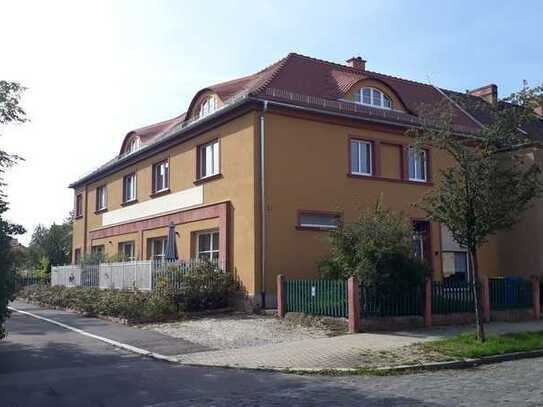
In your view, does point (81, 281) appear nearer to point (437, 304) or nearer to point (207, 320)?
point (207, 320)

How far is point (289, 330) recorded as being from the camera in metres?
15.6

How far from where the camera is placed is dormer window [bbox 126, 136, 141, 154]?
29.9 m

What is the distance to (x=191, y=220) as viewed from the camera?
23141 millimetres

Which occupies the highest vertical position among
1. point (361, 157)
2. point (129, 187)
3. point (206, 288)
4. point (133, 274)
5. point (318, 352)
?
point (129, 187)

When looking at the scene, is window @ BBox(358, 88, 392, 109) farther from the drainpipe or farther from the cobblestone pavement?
the cobblestone pavement

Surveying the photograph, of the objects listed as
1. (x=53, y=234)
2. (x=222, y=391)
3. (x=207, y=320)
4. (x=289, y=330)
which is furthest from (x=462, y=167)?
(x=53, y=234)

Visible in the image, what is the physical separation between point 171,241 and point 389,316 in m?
9.78

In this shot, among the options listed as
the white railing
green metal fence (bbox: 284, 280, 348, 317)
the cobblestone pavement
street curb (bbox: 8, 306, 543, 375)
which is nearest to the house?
the white railing

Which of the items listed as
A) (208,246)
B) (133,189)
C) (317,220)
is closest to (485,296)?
(317,220)

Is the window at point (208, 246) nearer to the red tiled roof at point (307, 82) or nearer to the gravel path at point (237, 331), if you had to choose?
the gravel path at point (237, 331)

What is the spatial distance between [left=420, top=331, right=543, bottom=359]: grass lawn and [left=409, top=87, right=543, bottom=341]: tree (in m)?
0.40

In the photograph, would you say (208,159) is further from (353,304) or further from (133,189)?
(353,304)

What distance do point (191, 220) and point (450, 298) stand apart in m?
10.2

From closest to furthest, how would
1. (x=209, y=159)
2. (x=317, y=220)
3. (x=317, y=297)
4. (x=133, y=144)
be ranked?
(x=317, y=297), (x=317, y=220), (x=209, y=159), (x=133, y=144)
